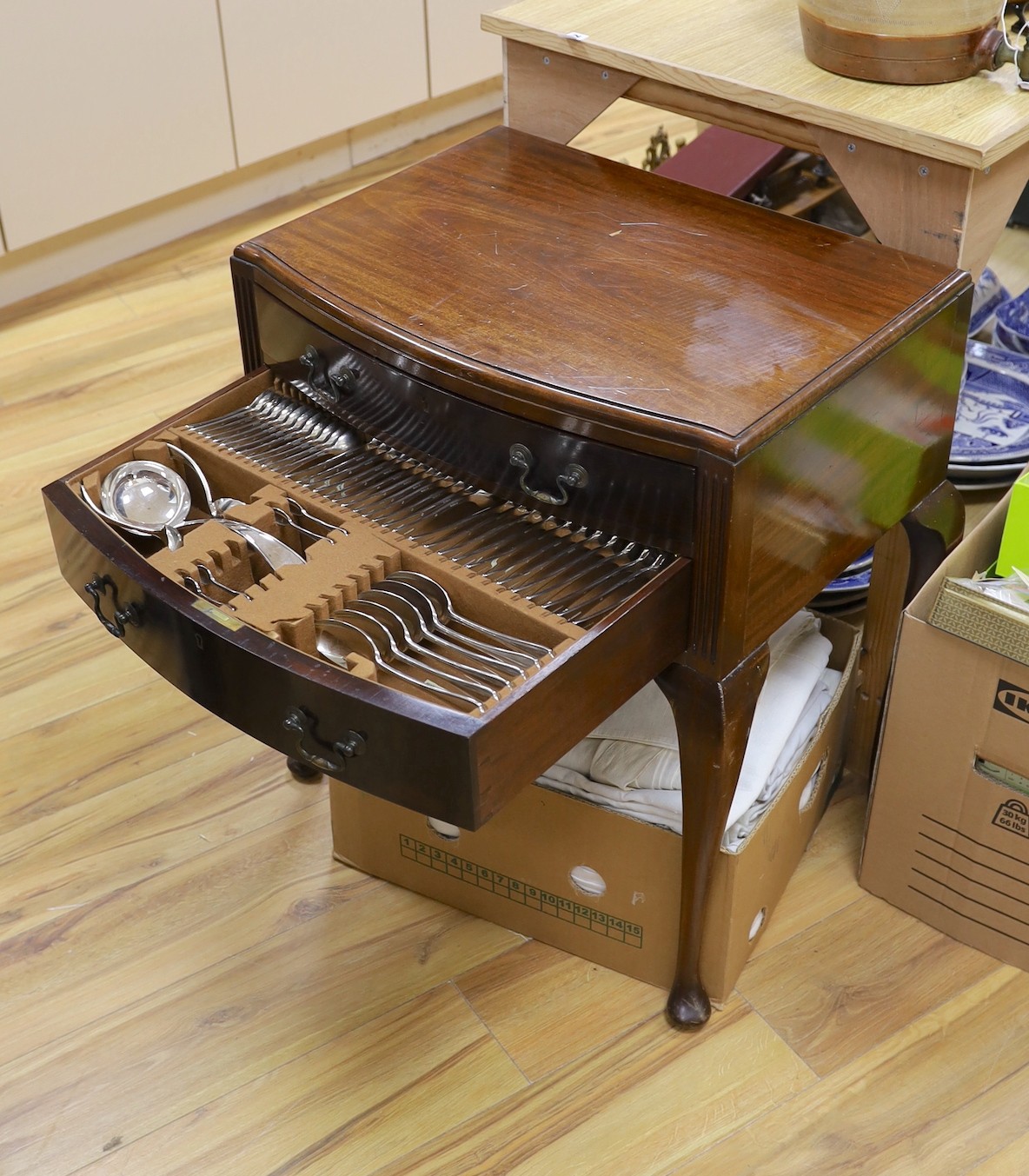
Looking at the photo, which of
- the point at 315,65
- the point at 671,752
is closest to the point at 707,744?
the point at 671,752

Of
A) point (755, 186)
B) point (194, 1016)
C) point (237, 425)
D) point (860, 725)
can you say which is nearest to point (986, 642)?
point (860, 725)

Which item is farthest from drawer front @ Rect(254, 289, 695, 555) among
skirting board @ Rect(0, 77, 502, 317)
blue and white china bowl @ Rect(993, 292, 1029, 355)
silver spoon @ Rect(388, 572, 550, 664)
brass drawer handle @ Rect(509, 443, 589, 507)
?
skirting board @ Rect(0, 77, 502, 317)

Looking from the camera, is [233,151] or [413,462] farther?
[233,151]

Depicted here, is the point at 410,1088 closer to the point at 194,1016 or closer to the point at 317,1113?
the point at 317,1113

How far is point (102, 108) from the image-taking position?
235 cm

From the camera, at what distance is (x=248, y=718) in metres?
0.98

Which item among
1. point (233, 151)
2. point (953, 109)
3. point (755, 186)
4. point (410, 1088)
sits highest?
point (953, 109)

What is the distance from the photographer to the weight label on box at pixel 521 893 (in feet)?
4.26

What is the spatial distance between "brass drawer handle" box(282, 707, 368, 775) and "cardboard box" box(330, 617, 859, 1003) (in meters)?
0.30

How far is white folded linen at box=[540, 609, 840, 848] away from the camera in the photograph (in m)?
1.21

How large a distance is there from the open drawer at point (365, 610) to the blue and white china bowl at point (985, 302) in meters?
1.10

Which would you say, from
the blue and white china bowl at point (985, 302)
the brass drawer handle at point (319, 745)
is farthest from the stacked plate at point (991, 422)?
the brass drawer handle at point (319, 745)

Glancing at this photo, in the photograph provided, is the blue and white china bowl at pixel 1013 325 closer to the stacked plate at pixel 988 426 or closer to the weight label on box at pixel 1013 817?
the stacked plate at pixel 988 426

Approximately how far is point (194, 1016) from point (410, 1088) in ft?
0.73
